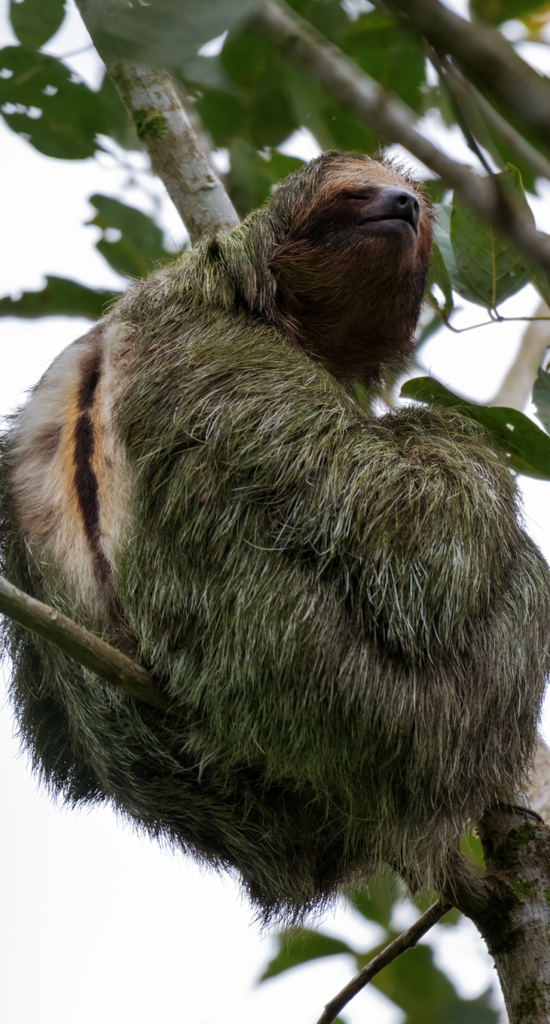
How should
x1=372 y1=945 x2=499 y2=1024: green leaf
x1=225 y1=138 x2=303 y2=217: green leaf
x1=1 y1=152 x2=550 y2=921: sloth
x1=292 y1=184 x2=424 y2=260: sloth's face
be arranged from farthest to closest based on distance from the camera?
x1=225 y1=138 x2=303 y2=217: green leaf
x1=372 y1=945 x2=499 y2=1024: green leaf
x1=292 y1=184 x2=424 y2=260: sloth's face
x1=1 y1=152 x2=550 y2=921: sloth

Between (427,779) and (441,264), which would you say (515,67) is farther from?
(441,264)

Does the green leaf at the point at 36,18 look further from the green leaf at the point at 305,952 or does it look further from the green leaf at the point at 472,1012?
the green leaf at the point at 472,1012

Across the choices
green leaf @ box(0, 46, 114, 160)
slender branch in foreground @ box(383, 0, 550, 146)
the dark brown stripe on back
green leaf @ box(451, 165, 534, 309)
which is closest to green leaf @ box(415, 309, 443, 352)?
green leaf @ box(451, 165, 534, 309)

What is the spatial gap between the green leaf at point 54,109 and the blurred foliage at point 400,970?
5915mm

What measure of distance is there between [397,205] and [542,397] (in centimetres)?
141

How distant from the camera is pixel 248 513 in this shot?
4402 millimetres

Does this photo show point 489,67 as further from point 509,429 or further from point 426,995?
point 426,995

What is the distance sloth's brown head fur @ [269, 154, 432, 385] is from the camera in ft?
18.1

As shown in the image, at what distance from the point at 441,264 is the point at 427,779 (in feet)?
10.4

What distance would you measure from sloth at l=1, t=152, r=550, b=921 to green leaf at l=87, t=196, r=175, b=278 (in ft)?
8.57

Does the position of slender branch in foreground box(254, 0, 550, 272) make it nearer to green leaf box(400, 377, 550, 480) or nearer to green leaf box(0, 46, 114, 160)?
green leaf box(400, 377, 550, 480)

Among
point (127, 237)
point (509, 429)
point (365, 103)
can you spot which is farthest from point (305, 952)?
point (365, 103)

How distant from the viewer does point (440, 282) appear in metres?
5.95

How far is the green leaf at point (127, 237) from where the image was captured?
25.3 feet
